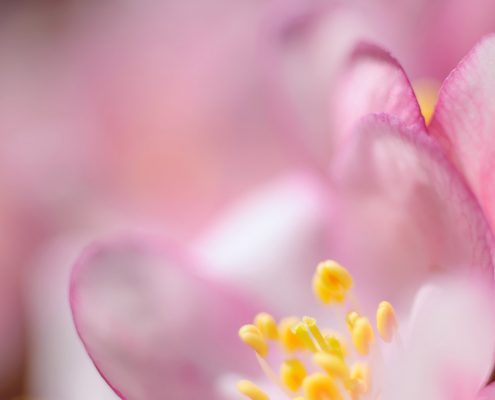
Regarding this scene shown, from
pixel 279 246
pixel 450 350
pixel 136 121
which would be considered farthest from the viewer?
pixel 136 121

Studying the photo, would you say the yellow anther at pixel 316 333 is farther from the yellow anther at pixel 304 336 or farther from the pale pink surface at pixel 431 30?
the pale pink surface at pixel 431 30

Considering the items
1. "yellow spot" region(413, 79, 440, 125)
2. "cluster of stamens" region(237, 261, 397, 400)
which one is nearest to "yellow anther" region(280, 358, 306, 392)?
"cluster of stamens" region(237, 261, 397, 400)

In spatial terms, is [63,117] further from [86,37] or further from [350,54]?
[350,54]

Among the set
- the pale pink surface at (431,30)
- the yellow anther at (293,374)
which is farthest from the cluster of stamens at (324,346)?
the pale pink surface at (431,30)

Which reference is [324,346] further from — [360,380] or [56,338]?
[56,338]

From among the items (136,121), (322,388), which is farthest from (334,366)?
(136,121)

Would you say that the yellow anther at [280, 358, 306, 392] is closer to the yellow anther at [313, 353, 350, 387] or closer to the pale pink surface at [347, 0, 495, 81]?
the yellow anther at [313, 353, 350, 387]

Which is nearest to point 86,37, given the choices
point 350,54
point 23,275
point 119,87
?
point 119,87
